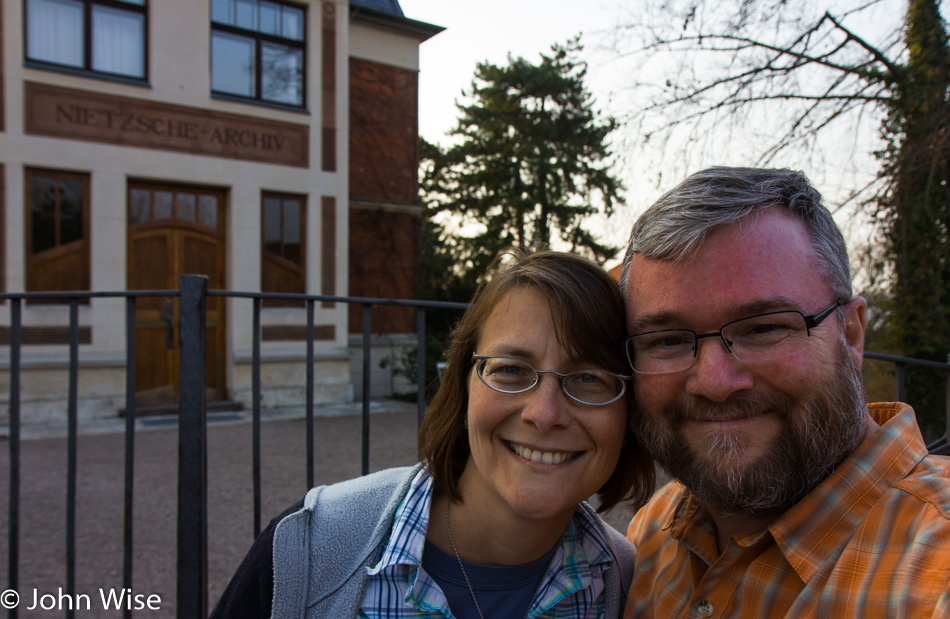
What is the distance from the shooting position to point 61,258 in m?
9.83

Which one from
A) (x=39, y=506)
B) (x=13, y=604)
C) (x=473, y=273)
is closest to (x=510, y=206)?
(x=473, y=273)

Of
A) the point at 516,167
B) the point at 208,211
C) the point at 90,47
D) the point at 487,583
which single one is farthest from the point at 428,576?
the point at 516,167

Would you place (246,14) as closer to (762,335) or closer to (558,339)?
(558,339)

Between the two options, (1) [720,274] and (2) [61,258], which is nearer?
(1) [720,274]

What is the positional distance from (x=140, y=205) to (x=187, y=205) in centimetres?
70

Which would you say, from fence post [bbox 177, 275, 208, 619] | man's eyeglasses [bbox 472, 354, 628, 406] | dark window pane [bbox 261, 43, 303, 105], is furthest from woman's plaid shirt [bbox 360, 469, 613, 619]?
dark window pane [bbox 261, 43, 303, 105]

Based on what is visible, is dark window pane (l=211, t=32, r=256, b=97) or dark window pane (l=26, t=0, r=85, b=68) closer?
dark window pane (l=26, t=0, r=85, b=68)

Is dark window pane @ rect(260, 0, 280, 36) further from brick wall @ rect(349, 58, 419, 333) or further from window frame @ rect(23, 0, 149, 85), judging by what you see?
brick wall @ rect(349, 58, 419, 333)

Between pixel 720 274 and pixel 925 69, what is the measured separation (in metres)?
7.21

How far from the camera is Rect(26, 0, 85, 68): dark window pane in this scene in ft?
31.8

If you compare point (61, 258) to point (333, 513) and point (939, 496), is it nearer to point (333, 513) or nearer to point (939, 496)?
point (333, 513)

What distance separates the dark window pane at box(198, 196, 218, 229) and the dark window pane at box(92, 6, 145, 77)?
2.10m

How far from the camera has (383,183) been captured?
13.8m

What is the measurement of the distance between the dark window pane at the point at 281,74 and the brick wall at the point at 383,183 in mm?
1700
